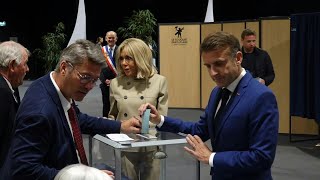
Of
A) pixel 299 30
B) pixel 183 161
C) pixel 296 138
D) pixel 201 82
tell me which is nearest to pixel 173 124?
pixel 183 161

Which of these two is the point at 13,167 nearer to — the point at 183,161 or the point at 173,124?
the point at 173,124

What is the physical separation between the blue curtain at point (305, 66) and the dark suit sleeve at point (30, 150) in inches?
195

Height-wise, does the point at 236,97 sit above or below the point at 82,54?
below

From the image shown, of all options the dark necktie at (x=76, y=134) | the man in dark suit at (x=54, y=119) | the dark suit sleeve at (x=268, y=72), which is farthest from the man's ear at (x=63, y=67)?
the dark suit sleeve at (x=268, y=72)

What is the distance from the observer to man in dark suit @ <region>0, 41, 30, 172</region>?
2.48 meters

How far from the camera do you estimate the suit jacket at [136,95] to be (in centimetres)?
317

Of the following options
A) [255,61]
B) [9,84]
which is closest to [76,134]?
[9,84]

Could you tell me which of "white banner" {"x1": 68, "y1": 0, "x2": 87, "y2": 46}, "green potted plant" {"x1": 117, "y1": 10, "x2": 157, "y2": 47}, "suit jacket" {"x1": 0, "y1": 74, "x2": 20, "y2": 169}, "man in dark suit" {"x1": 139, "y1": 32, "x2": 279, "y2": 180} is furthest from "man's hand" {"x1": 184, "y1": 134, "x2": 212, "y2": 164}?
"green potted plant" {"x1": 117, "y1": 10, "x2": 157, "y2": 47}

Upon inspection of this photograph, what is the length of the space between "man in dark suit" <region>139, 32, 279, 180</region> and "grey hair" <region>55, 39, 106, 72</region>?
441 millimetres

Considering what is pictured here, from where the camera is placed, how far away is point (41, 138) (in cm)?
172

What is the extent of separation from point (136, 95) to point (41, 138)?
148 centimetres

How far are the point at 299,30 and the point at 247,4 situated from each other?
25.2ft

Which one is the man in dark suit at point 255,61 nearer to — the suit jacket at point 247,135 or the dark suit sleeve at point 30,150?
the suit jacket at point 247,135

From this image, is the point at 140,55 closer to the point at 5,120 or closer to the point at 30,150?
the point at 5,120
